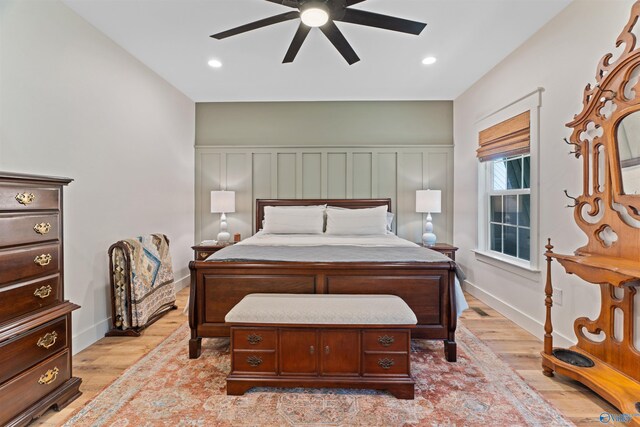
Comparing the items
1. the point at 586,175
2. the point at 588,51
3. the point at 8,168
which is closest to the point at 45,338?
the point at 8,168

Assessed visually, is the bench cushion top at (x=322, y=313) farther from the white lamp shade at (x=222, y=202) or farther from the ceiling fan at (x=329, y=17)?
the white lamp shade at (x=222, y=202)

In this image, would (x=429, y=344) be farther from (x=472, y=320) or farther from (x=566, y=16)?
(x=566, y=16)

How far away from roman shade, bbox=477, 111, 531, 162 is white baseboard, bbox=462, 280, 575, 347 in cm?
157

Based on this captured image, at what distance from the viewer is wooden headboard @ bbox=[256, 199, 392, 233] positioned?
14.4 feet

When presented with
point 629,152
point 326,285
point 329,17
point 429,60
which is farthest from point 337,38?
point 629,152

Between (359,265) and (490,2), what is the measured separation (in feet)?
7.33

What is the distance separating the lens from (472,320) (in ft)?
10.0

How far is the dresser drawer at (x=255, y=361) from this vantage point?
1884 millimetres

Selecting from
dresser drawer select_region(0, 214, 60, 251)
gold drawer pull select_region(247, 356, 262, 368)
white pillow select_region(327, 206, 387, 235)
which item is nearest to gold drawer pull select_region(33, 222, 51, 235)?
dresser drawer select_region(0, 214, 60, 251)

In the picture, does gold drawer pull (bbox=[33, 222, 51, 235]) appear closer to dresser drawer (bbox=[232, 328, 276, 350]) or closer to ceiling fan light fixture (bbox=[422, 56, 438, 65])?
dresser drawer (bbox=[232, 328, 276, 350])

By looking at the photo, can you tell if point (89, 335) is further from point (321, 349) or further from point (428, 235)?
point (428, 235)

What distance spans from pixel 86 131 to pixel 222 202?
1865 mm

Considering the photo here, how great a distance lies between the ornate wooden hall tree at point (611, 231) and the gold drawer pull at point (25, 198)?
309 cm

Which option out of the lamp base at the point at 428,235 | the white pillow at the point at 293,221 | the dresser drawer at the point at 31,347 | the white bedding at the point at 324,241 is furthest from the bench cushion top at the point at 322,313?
the lamp base at the point at 428,235
